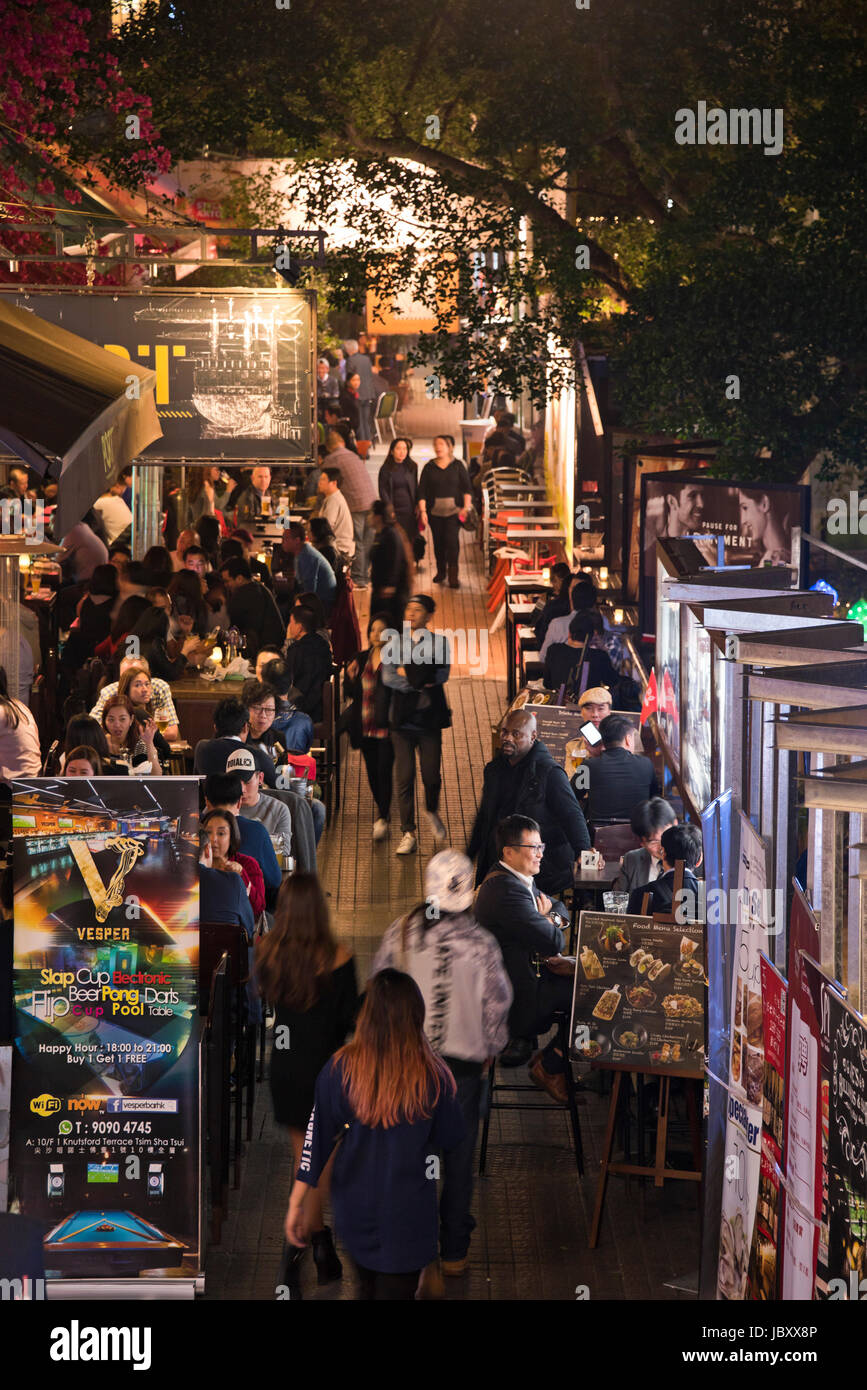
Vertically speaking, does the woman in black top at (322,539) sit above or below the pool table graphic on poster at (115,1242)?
above

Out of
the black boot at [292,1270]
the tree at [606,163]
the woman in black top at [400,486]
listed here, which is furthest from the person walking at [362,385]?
the black boot at [292,1270]

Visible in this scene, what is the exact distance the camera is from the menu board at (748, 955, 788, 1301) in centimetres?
525

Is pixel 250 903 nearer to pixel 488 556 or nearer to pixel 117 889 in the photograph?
pixel 117 889

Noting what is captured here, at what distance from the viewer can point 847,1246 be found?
453 cm

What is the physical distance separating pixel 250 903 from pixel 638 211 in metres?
8.99

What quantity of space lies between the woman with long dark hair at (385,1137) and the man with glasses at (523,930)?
2.25 m

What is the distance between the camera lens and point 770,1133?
5391mm

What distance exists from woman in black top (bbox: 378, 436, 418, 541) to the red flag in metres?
9.22

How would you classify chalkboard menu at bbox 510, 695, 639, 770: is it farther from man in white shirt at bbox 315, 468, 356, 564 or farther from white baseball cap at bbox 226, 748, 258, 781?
man in white shirt at bbox 315, 468, 356, 564

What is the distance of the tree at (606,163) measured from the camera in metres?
12.7

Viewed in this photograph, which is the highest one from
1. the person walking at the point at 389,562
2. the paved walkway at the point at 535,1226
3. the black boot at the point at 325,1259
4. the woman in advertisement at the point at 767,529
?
the woman in advertisement at the point at 767,529

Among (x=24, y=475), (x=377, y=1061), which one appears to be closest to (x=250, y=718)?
(x=377, y=1061)

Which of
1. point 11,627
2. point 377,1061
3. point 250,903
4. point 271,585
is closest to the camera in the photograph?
point 377,1061

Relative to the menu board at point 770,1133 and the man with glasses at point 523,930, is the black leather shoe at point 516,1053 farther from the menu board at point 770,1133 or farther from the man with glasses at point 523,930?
the menu board at point 770,1133
